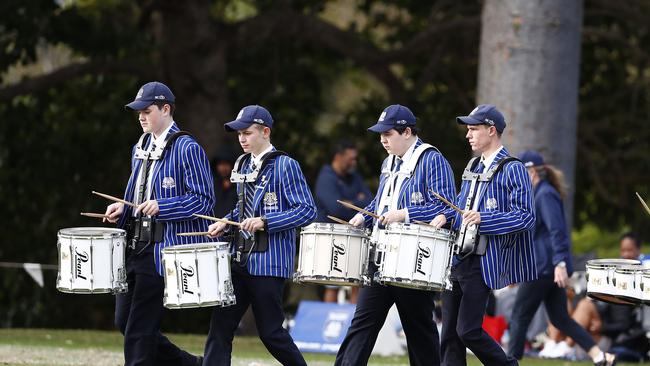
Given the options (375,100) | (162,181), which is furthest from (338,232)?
(375,100)

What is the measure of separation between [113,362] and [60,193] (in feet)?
32.5

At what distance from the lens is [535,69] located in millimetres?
16781

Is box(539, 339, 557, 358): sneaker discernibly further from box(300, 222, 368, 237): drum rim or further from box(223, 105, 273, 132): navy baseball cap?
box(223, 105, 273, 132): navy baseball cap

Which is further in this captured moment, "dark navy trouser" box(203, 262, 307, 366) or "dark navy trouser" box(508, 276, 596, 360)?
"dark navy trouser" box(508, 276, 596, 360)

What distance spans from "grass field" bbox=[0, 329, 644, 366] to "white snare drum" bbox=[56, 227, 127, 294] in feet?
9.06

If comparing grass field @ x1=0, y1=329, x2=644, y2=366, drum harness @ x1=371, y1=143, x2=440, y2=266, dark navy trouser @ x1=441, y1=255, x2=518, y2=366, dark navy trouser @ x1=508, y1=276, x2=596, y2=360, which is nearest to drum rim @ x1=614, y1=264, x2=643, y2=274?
dark navy trouser @ x1=441, y1=255, x2=518, y2=366

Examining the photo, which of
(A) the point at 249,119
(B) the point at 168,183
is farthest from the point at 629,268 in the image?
(B) the point at 168,183

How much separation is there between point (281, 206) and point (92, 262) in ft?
4.20

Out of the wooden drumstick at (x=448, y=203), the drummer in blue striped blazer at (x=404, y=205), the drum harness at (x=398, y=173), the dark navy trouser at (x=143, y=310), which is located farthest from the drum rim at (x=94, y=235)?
the wooden drumstick at (x=448, y=203)

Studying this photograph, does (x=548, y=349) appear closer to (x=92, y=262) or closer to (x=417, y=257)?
(x=417, y=257)

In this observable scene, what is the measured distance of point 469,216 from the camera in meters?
9.86

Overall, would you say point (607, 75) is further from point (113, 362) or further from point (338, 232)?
point (338, 232)

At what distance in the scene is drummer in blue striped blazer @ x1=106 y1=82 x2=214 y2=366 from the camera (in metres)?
9.81

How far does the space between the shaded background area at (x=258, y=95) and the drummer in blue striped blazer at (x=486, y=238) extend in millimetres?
9649
